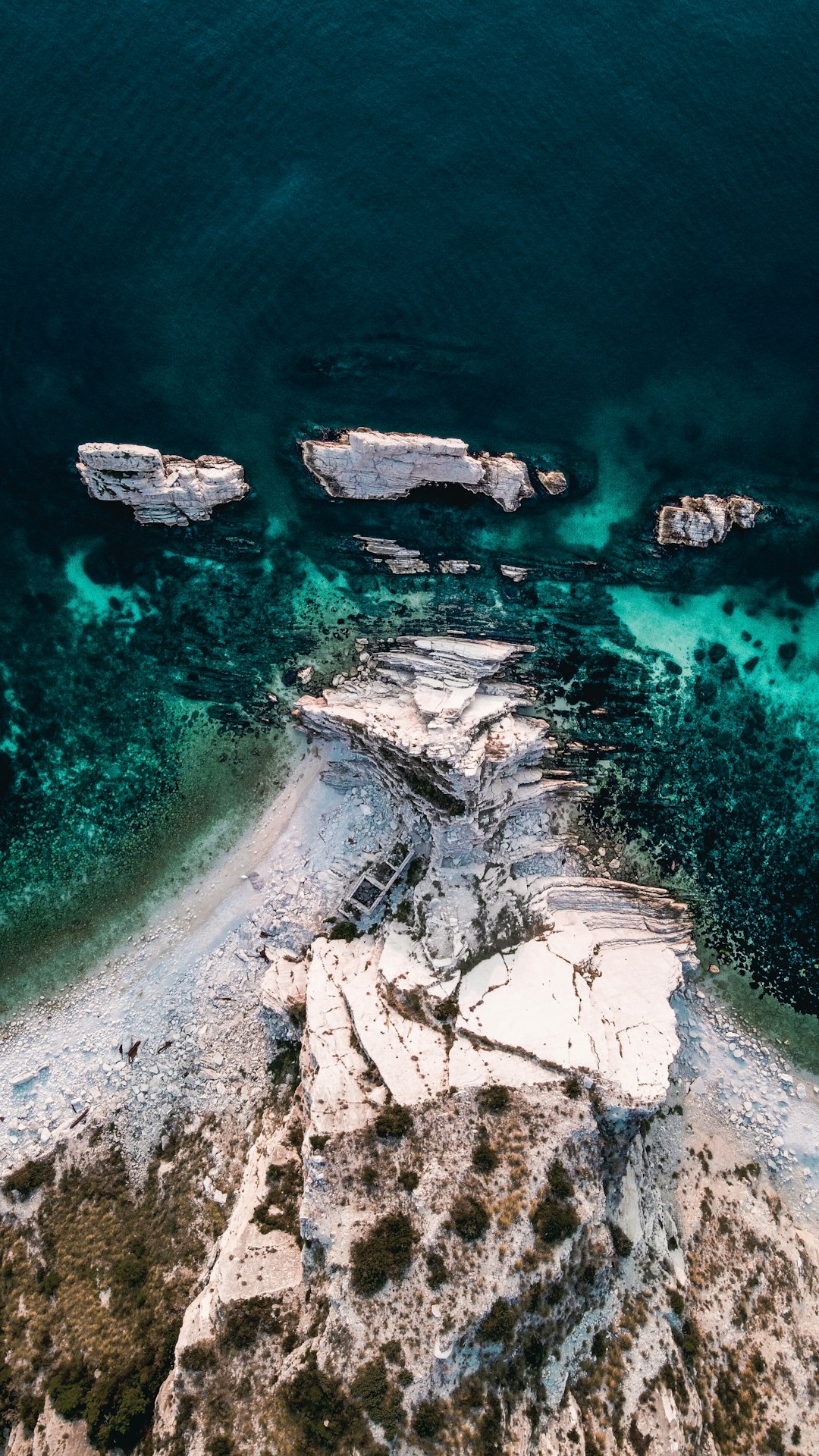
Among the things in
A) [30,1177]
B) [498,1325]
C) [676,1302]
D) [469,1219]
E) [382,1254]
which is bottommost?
[676,1302]

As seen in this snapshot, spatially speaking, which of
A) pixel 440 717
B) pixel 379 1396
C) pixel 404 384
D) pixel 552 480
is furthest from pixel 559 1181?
pixel 404 384

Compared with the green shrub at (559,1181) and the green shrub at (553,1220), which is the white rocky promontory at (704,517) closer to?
the green shrub at (559,1181)

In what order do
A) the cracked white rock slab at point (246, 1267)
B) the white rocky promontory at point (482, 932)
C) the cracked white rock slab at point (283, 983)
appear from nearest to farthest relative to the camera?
the cracked white rock slab at point (246, 1267)
the white rocky promontory at point (482, 932)
the cracked white rock slab at point (283, 983)

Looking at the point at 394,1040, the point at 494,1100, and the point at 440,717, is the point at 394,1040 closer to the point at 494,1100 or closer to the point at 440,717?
the point at 494,1100

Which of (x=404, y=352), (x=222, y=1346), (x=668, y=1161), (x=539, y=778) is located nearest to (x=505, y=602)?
(x=539, y=778)

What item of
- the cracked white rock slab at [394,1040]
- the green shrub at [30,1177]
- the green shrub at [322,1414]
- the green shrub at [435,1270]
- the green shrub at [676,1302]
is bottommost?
the green shrub at [676,1302]

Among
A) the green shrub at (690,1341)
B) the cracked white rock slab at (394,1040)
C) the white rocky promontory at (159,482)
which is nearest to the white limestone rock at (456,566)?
the white rocky promontory at (159,482)

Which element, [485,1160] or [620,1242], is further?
[620,1242]
